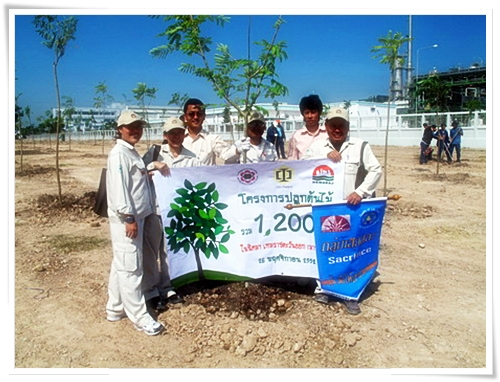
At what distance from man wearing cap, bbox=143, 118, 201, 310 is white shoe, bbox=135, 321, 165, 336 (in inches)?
15.2

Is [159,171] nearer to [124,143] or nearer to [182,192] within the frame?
[182,192]

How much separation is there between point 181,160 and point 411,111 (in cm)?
3230

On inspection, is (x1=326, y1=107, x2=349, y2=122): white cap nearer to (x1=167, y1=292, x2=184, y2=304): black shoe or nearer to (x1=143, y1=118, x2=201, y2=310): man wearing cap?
(x1=143, y1=118, x2=201, y2=310): man wearing cap

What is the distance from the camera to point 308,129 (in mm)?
4352

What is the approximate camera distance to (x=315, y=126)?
14.1 ft

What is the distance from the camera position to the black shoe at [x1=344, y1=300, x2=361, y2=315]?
389 centimetres

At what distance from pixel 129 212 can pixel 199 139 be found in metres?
1.20

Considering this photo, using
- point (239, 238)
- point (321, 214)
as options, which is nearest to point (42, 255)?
point (239, 238)

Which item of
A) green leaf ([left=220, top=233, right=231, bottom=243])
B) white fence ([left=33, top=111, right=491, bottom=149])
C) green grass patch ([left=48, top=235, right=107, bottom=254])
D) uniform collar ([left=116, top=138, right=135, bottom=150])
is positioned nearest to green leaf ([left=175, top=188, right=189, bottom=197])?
green leaf ([left=220, top=233, right=231, bottom=243])

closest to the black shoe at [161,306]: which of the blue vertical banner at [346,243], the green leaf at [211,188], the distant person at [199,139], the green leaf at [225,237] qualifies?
the green leaf at [225,237]

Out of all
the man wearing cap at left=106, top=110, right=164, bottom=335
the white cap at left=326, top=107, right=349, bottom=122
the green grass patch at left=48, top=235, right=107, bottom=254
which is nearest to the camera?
the man wearing cap at left=106, top=110, right=164, bottom=335

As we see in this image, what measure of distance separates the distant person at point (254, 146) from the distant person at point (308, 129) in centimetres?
31

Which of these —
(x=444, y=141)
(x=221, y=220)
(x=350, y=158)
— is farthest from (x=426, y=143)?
(x=221, y=220)

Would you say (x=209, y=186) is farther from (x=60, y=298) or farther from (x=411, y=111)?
(x=411, y=111)
